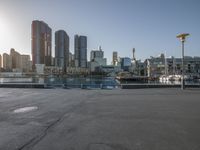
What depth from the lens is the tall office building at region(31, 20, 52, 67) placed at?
584ft

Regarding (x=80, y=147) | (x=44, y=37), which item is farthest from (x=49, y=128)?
(x=44, y=37)

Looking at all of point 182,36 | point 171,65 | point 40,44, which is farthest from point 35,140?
point 40,44

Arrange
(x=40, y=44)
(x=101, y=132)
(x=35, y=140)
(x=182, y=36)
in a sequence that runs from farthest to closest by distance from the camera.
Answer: (x=40, y=44) < (x=182, y=36) < (x=101, y=132) < (x=35, y=140)

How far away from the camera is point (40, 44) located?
7229 inches

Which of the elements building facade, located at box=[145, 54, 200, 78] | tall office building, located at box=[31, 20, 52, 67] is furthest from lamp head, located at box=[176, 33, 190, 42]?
tall office building, located at box=[31, 20, 52, 67]

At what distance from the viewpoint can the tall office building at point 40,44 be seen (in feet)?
584

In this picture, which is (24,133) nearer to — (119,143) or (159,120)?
(119,143)

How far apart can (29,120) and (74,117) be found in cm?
175

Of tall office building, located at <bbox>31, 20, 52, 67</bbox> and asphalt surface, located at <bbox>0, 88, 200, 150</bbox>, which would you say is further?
tall office building, located at <bbox>31, 20, 52, 67</bbox>

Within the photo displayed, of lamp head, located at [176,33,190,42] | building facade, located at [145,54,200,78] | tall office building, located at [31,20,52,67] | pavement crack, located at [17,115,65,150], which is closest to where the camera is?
pavement crack, located at [17,115,65,150]

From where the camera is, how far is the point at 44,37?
19400cm

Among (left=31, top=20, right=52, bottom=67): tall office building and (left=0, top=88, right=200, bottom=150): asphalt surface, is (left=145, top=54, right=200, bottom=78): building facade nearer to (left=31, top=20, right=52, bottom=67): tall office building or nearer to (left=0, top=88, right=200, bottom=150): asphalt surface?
(left=31, top=20, right=52, bottom=67): tall office building

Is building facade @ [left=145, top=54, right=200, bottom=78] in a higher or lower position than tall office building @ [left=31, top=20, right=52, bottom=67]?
lower

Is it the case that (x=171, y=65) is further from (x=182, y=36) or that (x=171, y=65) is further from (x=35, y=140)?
(x=35, y=140)
